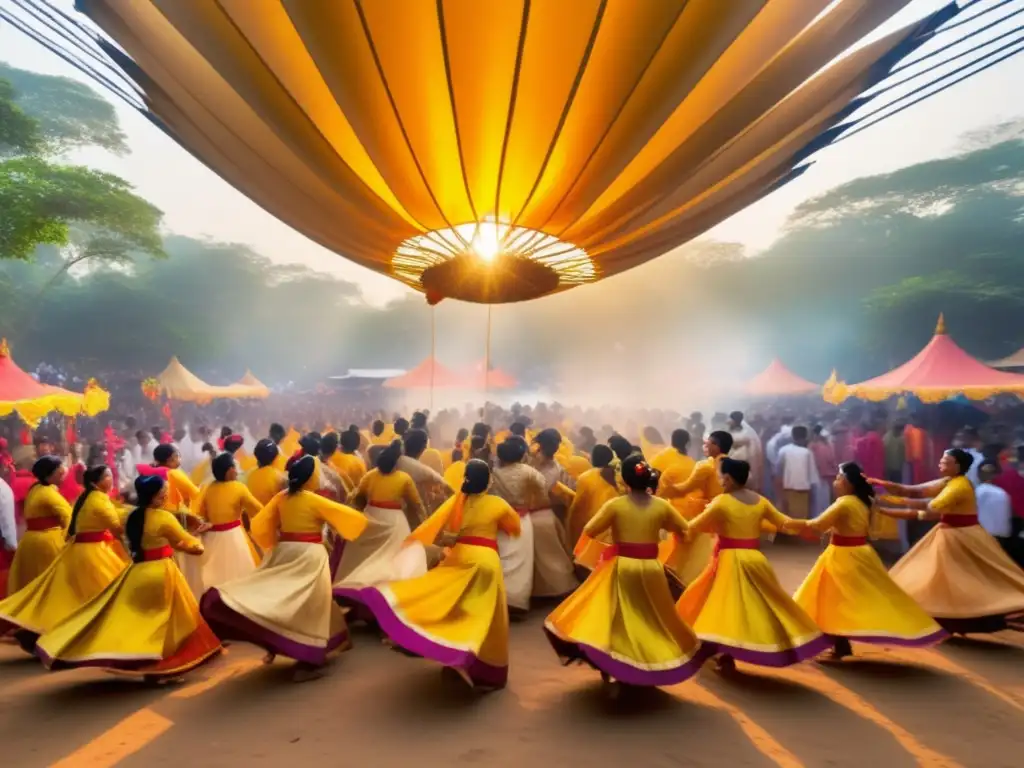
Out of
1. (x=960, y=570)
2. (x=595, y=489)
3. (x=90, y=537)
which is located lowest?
(x=960, y=570)

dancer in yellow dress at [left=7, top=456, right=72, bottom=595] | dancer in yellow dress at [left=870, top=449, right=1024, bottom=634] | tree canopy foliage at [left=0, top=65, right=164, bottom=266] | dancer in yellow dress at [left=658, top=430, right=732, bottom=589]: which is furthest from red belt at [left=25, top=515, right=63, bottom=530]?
tree canopy foliage at [left=0, top=65, right=164, bottom=266]

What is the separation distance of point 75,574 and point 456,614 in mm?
2762

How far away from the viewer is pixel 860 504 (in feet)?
14.9

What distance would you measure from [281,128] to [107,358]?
26.3 meters

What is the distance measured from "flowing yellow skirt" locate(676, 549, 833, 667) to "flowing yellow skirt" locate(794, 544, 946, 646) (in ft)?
1.27

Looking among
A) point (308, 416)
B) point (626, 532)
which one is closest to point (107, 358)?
point (308, 416)

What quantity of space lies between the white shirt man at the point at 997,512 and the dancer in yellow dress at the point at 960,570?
932 millimetres

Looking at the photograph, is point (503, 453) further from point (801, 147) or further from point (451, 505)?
point (801, 147)

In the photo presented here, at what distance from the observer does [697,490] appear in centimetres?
584

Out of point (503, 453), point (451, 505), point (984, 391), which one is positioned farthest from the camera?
point (984, 391)

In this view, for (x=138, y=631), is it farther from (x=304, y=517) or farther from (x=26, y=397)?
(x=26, y=397)

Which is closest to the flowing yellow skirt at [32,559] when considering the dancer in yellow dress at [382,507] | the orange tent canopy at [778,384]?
the dancer in yellow dress at [382,507]

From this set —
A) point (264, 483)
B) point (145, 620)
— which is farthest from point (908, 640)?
point (264, 483)

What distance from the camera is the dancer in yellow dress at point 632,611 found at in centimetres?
364
